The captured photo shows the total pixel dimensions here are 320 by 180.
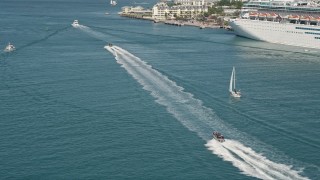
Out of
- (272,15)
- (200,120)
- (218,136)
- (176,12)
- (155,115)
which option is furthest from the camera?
(176,12)

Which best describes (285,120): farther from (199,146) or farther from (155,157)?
Result: (155,157)

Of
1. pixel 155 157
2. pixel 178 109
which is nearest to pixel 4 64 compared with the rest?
pixel 178 109

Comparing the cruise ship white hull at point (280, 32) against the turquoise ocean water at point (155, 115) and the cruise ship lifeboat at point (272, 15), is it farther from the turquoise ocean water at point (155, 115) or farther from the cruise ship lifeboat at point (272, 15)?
the turquoise ocean water at point (155, 115)

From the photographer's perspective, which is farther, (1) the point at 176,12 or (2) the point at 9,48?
(1) the point at 176,12

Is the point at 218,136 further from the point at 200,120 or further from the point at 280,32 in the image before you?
the point at 280,32

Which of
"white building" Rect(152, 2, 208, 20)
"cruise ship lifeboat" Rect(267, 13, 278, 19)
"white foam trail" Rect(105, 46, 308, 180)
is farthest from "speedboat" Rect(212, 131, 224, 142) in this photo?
"white building" Rect(152, 2, 208, 20)

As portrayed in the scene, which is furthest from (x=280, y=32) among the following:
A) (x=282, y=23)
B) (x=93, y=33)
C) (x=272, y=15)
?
(x=93, y=33)
